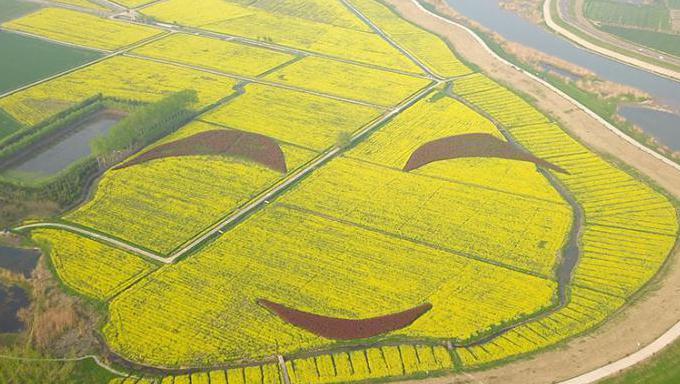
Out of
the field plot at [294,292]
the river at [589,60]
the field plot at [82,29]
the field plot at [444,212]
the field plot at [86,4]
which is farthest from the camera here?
the field plot at [86,4]

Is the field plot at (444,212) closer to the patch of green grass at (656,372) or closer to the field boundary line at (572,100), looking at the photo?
the patch of green grass at (656,372)

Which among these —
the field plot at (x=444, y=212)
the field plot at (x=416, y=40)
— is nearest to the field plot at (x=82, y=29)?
the field plot at (x=416, y=40)

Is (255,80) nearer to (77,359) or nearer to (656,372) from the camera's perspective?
(77,359)

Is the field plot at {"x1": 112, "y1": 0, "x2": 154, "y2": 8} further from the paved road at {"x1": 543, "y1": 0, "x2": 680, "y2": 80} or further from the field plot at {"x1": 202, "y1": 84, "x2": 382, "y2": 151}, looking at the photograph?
the paved road at {"x1": 543, "y1": 0, "x2": 680, "y2": 80}

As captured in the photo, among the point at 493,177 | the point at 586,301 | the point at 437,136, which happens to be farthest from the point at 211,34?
the point at 586,301

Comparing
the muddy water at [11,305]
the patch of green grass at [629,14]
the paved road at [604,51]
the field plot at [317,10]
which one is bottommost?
the muddy water at [11,305]

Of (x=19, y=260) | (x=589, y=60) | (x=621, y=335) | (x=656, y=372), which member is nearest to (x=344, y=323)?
(x=621, y=335)
